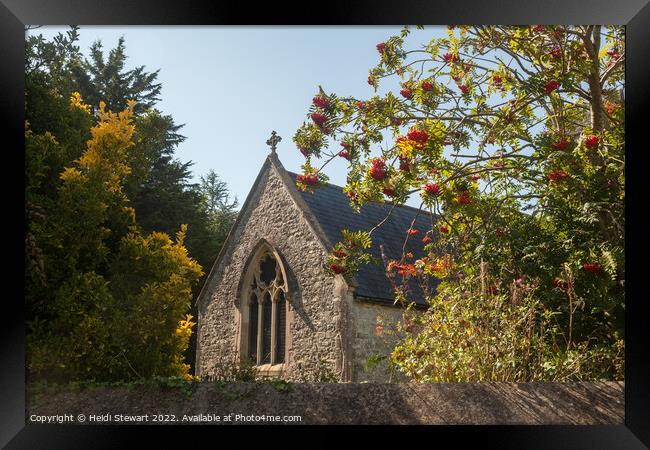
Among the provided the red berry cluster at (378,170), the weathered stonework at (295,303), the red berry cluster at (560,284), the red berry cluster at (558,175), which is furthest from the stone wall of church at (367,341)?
the red berry cluster at (558,175)

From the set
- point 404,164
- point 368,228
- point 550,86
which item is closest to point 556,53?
point 550,86

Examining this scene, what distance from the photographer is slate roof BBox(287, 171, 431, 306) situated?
11578 mm

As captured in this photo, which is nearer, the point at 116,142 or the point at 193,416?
the point at 193,416

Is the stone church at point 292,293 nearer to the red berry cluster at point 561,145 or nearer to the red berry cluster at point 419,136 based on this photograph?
the red berry cluster at point 419,136

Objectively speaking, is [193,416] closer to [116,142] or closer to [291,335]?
[116,142]

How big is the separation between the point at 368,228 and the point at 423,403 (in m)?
8.31

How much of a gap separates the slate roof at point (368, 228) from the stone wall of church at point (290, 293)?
0.40 metres

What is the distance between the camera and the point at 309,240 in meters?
11.8

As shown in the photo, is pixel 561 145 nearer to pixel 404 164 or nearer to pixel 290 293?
pixel 404 164

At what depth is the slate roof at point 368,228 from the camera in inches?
456

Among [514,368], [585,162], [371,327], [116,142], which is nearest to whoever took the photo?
[514,368]

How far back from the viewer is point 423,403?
5.41 meters

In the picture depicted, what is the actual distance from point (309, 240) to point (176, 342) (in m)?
4.39

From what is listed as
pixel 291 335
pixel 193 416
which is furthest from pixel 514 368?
pixel 291 335
